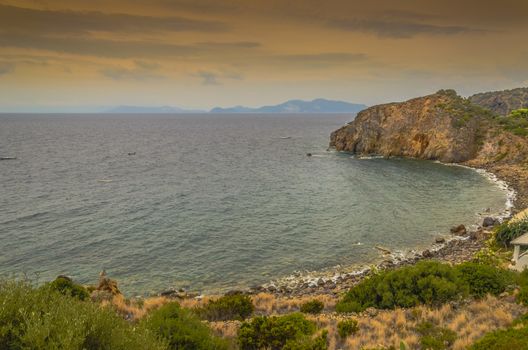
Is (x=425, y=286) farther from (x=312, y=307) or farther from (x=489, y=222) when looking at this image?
(x=489, y=222)

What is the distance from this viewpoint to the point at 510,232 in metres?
37.9

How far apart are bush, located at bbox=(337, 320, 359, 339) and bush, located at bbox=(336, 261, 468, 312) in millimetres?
4443

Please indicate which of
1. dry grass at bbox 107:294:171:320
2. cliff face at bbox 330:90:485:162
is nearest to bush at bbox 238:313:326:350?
dry grass at bbox 107:294:171:320

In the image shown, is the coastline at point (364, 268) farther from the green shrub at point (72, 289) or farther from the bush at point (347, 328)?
the green shrub at point (72, 289)

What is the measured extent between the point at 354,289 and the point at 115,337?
17483 millimetres

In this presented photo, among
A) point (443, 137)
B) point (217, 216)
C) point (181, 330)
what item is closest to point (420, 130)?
point (443, 137)

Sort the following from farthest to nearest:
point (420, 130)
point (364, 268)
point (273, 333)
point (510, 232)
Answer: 1. point (420, 130)
2. point (510, 232)
3. point (364, 268)
4. point (273, 333)

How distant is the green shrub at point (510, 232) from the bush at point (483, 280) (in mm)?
15304

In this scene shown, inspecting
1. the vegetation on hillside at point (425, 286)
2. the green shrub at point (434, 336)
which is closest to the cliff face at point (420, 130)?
the vegetation on hillside at point (425, 286)

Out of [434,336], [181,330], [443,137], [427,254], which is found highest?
[443,137]

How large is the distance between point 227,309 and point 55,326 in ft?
46.4

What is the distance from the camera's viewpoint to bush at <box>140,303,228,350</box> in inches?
584

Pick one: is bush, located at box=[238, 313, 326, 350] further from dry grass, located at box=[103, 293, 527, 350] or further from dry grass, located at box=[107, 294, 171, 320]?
dry grass, located at box=[107, 294, 171, 320]

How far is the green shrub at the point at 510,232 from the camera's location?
37.1m
